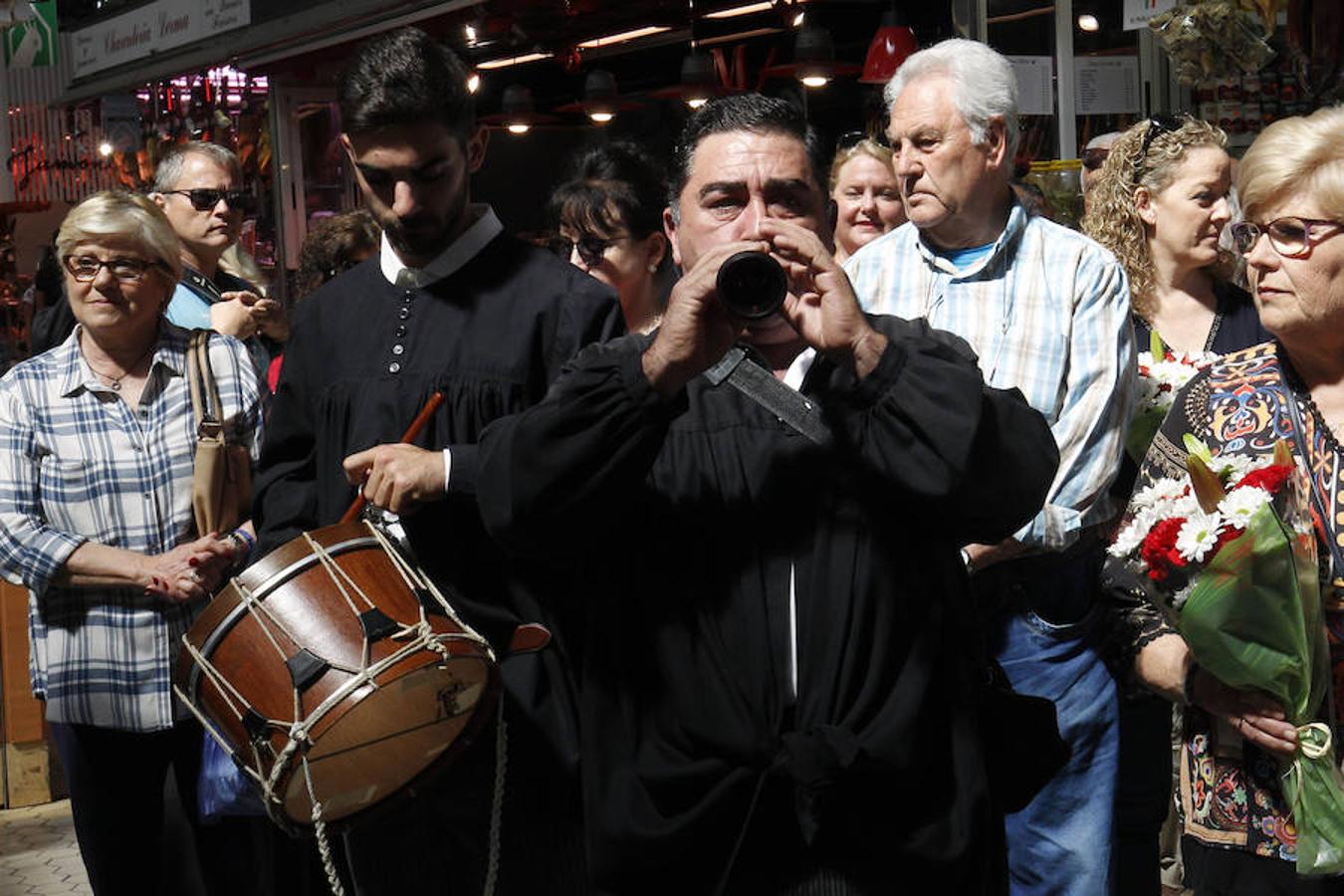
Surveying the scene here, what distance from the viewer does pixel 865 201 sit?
16.1ft

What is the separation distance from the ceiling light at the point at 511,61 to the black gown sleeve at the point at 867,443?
11.0 meters

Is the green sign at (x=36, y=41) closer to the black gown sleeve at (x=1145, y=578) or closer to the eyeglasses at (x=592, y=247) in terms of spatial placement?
the eyeglasses at (x=592, y=247)

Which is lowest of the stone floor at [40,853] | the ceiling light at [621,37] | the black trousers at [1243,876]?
the stone floor at [40,853]

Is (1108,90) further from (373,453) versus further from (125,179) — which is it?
(125,179)

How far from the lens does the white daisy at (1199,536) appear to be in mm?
2447

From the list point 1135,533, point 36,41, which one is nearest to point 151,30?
point 36,41

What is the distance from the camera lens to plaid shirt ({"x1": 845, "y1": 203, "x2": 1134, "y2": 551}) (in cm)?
324

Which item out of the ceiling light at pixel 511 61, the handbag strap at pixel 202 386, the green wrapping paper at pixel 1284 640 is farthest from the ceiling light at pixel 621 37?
the green wrapping paper at pixel 1284 640

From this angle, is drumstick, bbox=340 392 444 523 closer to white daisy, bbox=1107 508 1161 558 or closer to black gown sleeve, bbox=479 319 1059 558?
black gown sleeve, bbox=479 319 1059 558

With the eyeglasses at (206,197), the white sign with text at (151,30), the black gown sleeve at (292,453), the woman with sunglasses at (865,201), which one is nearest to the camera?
the black gown sleeve at (292,453)

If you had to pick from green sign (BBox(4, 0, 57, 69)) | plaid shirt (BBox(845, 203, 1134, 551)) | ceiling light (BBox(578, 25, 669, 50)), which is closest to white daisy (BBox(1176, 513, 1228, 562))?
plaid shirt (BBox(845, 203, 1134, 551))

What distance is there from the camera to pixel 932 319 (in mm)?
3391

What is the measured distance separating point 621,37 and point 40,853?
25.7 feet

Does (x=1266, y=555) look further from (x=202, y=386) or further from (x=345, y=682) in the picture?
(x=202, y=386)
